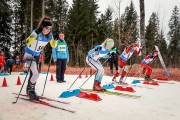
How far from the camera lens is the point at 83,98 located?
21.2 ft

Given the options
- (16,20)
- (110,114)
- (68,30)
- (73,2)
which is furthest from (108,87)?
(16,20)

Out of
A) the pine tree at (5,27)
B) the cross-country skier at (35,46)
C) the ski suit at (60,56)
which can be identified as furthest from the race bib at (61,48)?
the pine tree at (5,27)

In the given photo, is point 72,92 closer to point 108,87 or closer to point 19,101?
point 19,101

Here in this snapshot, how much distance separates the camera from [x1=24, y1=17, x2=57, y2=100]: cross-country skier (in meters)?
5.90

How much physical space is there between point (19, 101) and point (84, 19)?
31.8 m

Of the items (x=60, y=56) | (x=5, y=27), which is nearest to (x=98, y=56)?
(x=60, y=56)

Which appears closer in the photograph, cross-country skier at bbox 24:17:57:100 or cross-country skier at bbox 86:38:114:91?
cross-country skier at bbox 24:17:57:100

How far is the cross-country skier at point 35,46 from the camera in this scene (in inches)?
232

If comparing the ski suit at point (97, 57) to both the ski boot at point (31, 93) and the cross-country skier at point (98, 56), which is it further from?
the ski boot at point (31, 93)

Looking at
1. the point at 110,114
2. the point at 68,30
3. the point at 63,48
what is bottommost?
the point at 110,114

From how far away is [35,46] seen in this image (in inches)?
244

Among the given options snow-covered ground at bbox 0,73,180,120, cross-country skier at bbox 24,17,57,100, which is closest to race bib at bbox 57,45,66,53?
cross-country skier at bbox 24,17,57,100

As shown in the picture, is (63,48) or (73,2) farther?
(73,2)

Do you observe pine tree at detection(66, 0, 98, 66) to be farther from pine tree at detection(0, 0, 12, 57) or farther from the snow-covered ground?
the snow-covered ground
